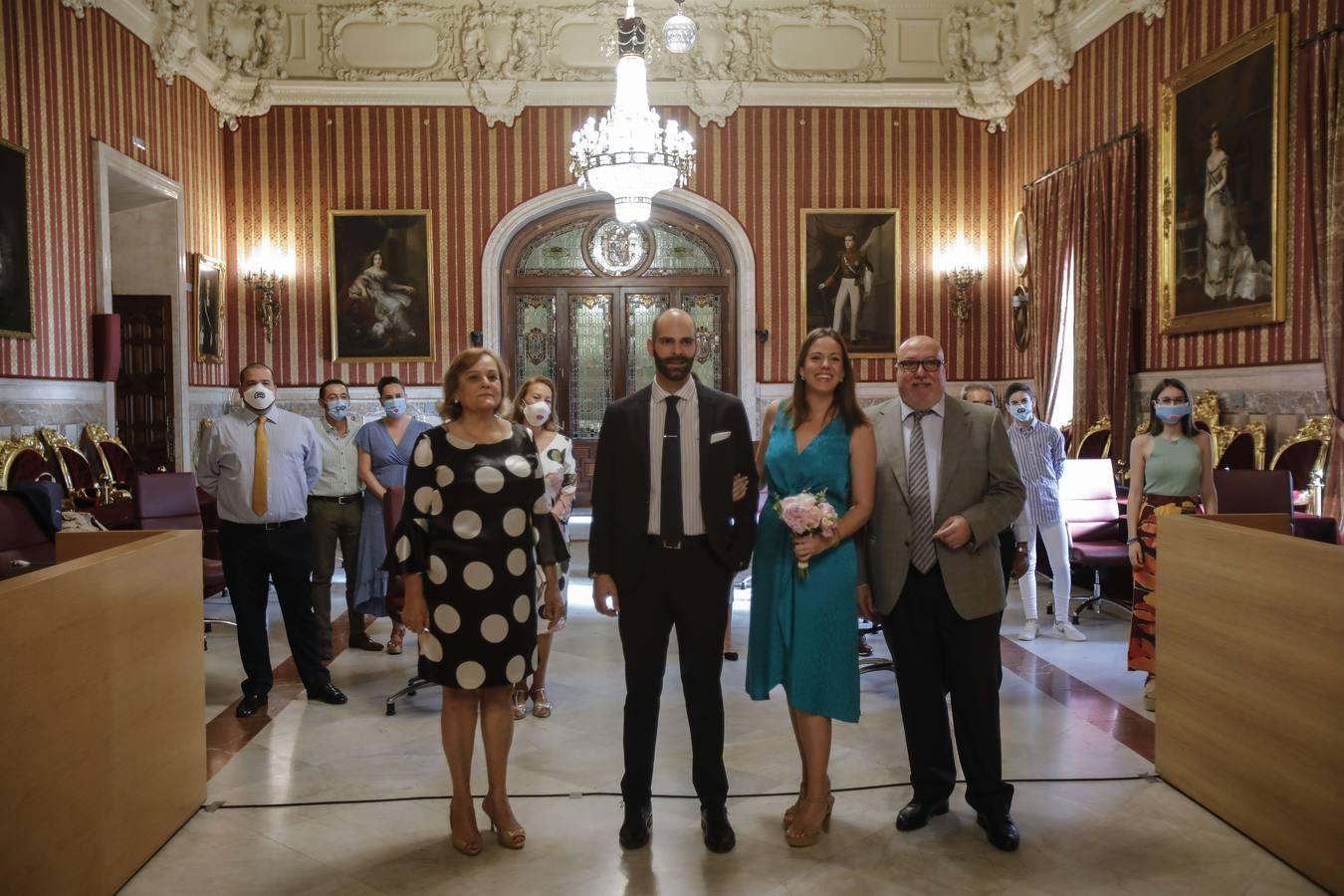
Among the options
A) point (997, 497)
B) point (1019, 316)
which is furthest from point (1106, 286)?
point (997, 497)

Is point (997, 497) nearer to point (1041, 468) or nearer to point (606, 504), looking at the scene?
point (606, 504)

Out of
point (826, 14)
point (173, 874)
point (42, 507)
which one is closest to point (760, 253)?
point (826, 14)

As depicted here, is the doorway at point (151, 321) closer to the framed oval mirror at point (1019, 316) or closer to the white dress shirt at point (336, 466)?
the white dress shirt at point (336, 466)

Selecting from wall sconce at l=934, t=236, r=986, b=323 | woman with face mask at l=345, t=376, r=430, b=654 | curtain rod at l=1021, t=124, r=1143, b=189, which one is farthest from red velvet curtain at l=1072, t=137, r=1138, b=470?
woman with face mask at l=345, t=376, r=430, b=654

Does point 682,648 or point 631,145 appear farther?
point 631,145

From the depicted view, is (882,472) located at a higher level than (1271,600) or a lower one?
higher

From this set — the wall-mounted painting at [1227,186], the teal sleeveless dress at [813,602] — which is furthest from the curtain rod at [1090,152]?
the teal sleeveless dress at [813,602]

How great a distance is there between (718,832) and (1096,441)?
6720mm

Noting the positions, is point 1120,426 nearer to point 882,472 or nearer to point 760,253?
point 760,253

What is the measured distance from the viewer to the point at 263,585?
16.7 ft

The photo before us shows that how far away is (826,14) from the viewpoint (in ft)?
37.9

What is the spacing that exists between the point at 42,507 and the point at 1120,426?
795cm

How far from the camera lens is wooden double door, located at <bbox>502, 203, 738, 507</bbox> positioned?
12195 millimetres

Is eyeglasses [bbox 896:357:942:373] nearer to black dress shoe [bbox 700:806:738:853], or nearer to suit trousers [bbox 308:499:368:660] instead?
black dress shoe [bbox 700:806:738:853]
